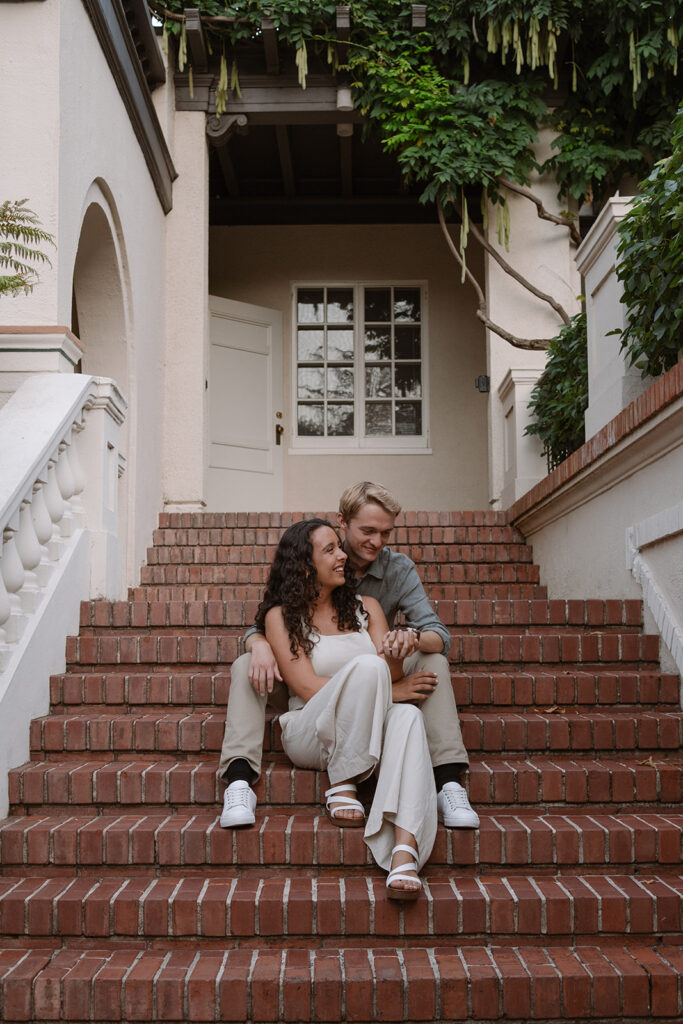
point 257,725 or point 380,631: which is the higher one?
point 380,631

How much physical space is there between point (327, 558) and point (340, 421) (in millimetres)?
5944

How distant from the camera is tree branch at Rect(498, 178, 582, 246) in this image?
281 inches

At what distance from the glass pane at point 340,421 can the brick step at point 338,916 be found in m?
6.55

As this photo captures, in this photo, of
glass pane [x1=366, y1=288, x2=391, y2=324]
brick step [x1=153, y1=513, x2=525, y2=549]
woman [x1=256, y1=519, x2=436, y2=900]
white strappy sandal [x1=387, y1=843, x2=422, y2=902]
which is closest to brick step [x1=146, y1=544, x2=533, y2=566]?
brick step [x1=153, y1=513, x2=525, y2=549]

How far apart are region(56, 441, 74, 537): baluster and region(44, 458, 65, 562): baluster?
8 centimetres

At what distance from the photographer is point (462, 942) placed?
2.62 m

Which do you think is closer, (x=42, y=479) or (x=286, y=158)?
(x=42, y=479)

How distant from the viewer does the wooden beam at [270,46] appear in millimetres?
6734

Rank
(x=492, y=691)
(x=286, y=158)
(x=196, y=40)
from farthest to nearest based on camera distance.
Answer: (x=286, y=158) < (x=196, y=40) < (x=492, y=691)

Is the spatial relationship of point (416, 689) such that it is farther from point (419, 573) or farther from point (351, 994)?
point (419, 573)

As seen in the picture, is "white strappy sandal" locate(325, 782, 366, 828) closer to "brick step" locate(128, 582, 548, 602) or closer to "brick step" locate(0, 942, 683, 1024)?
"brick step" locate(0, 942, 683, 1024)

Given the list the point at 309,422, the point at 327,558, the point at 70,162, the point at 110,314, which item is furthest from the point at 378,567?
the point at 309,422

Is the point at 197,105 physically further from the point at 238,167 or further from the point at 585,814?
the point at 585,814

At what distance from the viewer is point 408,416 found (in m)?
9.01
